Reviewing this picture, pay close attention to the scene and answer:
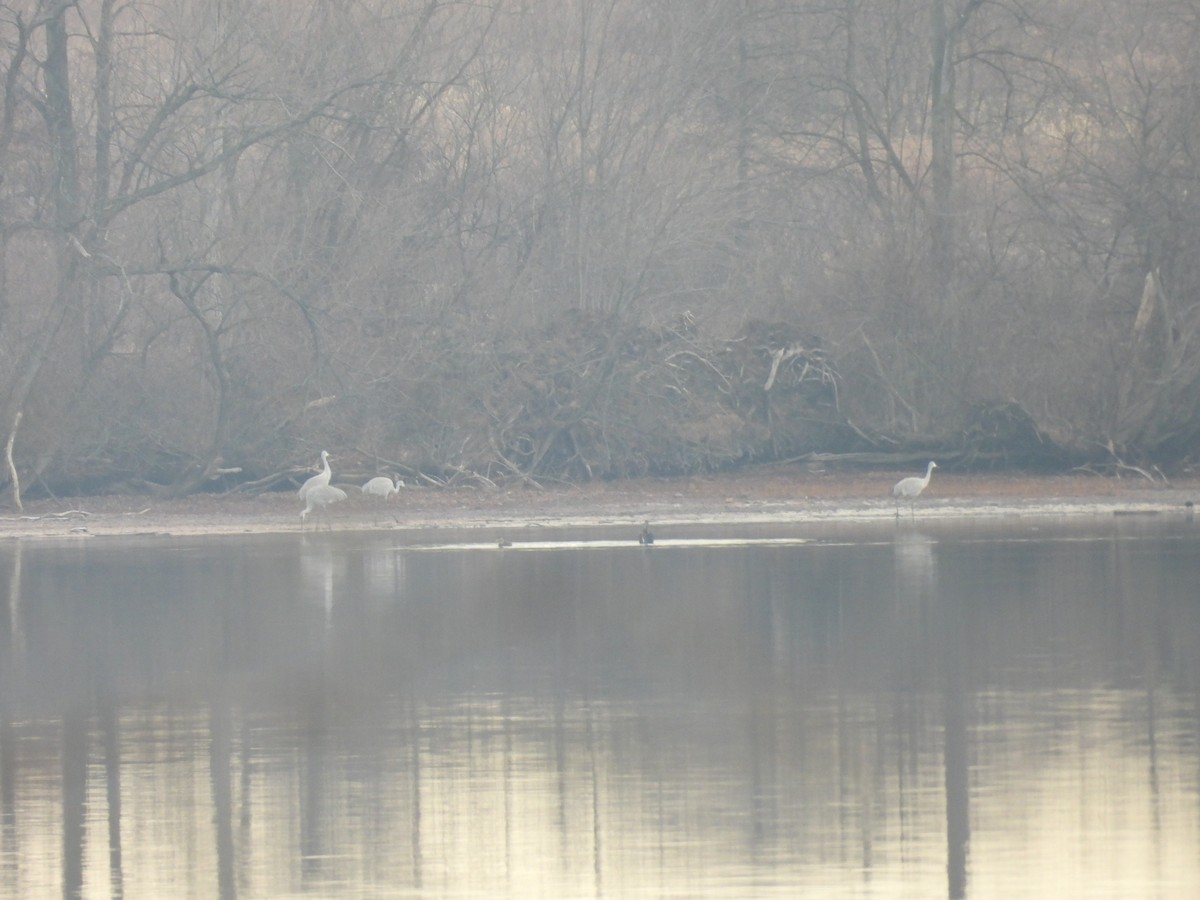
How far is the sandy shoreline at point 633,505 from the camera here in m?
27.0

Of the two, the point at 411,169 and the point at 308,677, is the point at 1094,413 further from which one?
the point at 308,677

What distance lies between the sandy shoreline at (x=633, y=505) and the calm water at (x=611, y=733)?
7172mm

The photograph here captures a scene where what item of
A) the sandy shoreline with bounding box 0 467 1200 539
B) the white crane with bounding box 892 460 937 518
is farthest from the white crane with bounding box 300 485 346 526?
the white crane with bounding box 892 460 937 518

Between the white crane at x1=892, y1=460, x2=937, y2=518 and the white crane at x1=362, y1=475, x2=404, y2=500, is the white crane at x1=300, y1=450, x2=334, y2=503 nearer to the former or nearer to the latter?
A: the white crane at x1=362, y1=475, x2=404, y2=500

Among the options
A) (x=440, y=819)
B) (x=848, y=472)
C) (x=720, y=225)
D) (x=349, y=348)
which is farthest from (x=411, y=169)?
(x=440, y=819)

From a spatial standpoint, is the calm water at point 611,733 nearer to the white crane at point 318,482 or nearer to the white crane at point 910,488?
the white crane at point 318,482

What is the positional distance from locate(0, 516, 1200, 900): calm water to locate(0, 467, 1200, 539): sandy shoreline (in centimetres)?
717

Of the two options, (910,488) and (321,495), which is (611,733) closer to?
(321,495)

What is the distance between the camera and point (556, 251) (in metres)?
34.8

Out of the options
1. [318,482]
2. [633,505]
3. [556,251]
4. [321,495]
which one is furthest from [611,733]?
Answer: [556,251]

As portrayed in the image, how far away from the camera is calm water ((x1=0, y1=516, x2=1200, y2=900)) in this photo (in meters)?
8.00

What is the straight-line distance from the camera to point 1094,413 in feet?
100

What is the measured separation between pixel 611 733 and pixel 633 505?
18.0m

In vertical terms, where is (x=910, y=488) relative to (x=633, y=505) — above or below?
above
